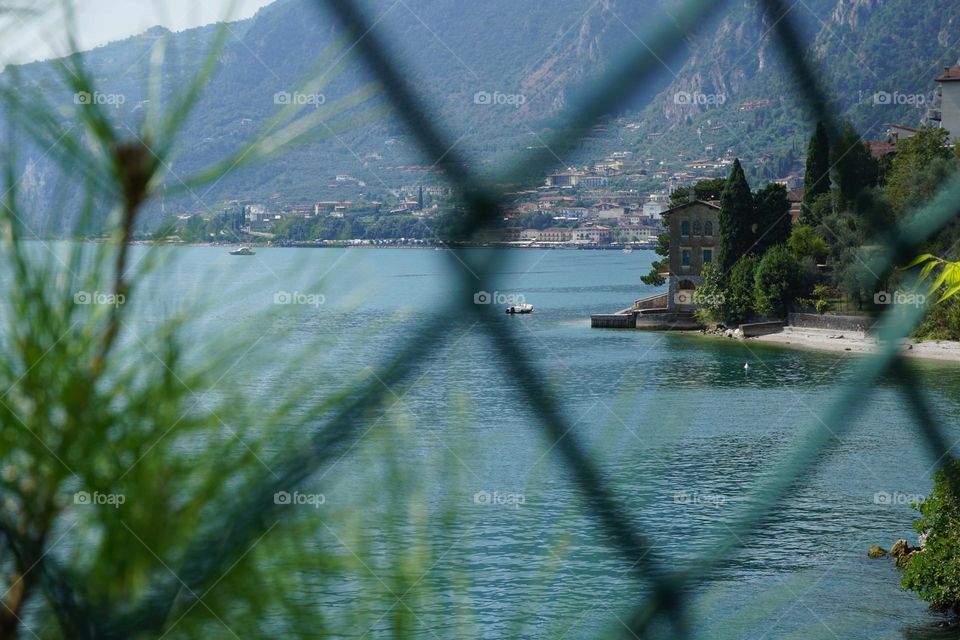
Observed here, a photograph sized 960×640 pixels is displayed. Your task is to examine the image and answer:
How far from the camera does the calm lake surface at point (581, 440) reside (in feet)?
0.91

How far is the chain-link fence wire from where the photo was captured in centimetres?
26

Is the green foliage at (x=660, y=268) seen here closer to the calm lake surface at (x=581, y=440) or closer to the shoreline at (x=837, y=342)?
the calm lake surface at (x=581, y=440)

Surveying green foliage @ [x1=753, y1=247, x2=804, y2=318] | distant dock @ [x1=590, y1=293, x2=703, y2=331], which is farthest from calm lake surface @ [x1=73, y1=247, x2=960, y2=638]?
green foliage @ [x1=753, y1=247, x2=804, y2=318]

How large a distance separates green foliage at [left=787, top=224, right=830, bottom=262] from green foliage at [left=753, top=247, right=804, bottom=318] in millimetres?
157

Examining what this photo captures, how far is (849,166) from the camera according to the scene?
52 centimetres

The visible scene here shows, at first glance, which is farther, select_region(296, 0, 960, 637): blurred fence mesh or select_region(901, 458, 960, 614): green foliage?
select_region(901, 458, 960, 614): green foliage

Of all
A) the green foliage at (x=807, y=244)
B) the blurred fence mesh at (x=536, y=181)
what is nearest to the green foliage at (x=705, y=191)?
the green foliage at (x=807, y=244)

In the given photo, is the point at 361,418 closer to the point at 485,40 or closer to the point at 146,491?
the point at 146,491

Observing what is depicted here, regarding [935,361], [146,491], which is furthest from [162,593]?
[935,361]

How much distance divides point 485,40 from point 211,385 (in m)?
1.04

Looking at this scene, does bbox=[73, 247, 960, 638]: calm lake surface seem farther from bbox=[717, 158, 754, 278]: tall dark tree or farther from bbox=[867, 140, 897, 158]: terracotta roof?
bbox=[717, 158, 754, 278]: tall dark tree

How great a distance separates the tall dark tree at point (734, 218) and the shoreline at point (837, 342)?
80.0 inches

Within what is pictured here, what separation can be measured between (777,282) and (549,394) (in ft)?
68.5

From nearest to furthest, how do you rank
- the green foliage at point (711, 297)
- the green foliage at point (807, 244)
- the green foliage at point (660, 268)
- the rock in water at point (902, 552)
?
1. the rock in water at point (902, 552)
2. the green foliage at point (807, 244)
3. the green foliage at point (711, 297)
4. the green foliage at point (660, 268)
